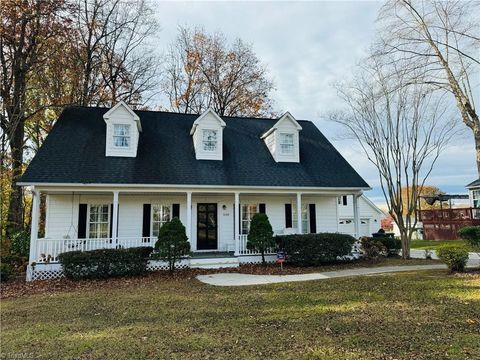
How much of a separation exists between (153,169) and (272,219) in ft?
20.3

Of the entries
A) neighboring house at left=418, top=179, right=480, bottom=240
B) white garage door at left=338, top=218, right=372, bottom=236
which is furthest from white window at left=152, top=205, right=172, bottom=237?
neighboring house at left=418, top=179, right=480, bottom=240

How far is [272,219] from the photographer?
15555 millimetres

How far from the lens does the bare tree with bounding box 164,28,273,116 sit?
26703mm

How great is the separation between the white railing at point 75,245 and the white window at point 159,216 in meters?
1.17

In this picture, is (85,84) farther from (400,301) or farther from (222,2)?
(400,301)

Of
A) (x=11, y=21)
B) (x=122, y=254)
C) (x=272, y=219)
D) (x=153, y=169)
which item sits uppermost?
(x=11, y=21)

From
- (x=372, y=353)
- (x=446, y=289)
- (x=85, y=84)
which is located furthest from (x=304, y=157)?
(x=85, y=84)

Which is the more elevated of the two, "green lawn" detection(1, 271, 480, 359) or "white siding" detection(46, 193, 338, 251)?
"white siding" detection(46, 193, 338, 251)

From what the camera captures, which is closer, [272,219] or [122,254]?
[122,254]

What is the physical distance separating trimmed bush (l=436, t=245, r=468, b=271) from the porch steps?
7519mm

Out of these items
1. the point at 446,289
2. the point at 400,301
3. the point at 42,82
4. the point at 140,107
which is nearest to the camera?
the point at 400,301

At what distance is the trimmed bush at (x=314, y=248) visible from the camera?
12.7 metres

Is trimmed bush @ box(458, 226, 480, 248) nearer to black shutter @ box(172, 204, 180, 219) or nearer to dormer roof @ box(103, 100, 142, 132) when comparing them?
black shutter @ box(172, 204, 180, 219)

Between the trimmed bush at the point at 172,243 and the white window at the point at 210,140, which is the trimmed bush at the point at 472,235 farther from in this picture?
the white window at the point at 210,140
